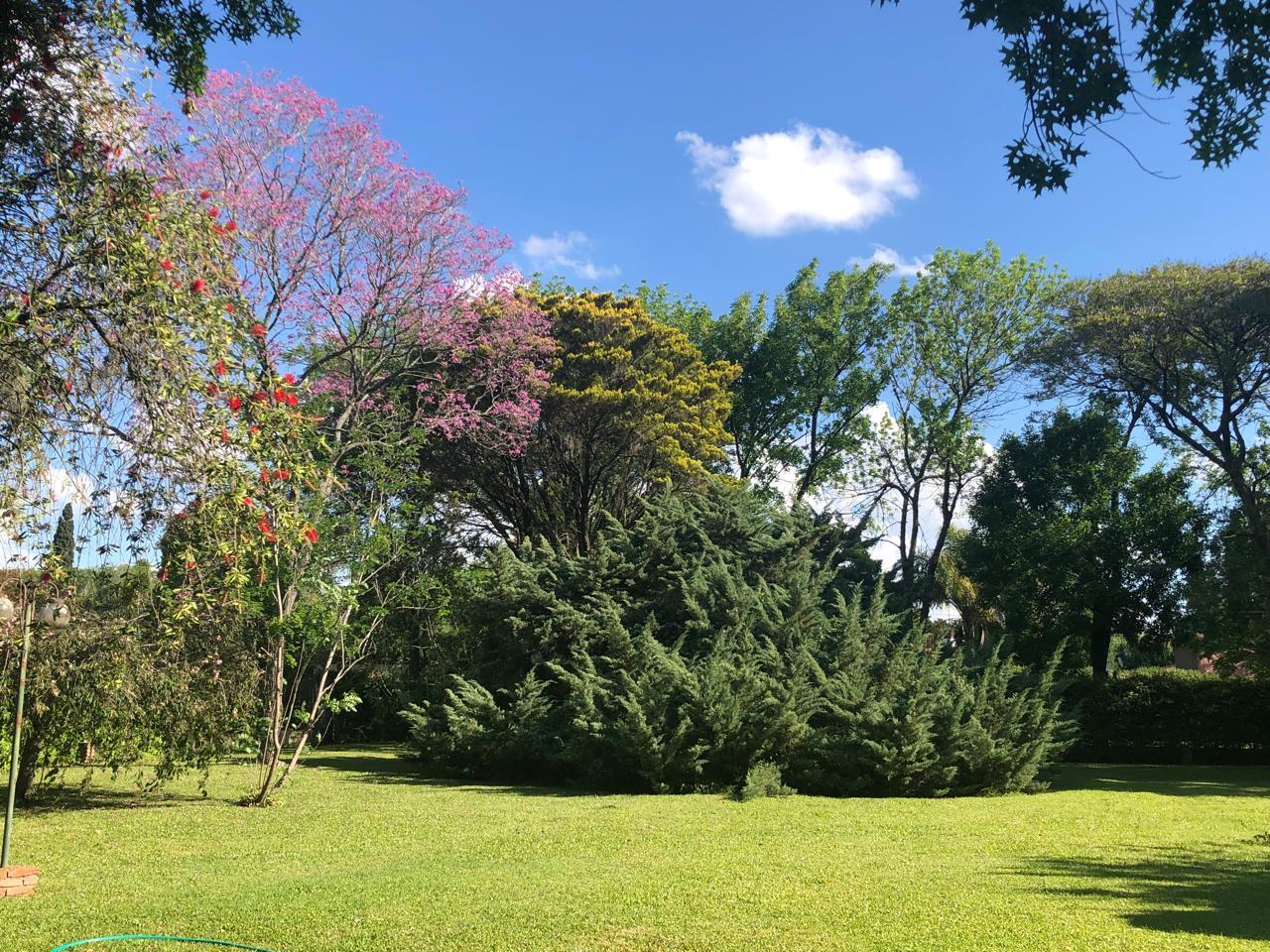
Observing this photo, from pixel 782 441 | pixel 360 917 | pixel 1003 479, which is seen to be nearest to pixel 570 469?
pixel 782 441

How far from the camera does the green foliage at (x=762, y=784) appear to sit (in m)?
13.5

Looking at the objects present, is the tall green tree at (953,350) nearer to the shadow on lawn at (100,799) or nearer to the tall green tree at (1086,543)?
the tall green tree at (1086,543)

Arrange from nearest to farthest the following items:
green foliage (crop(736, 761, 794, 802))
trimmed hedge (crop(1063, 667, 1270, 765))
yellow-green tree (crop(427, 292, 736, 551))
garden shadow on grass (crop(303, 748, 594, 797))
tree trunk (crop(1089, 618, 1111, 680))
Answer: green foliage (crop(736, 761, 794, 802)) < garden shadow on grass (crop(303, 748, 594, 797)) < trimmed hedge (crop(1063, 667, 1270, 765)) < yellow-green tree (crop(427, 292, 736, 551)) < tree trunk (crop(1089, 618, 1111, 680))

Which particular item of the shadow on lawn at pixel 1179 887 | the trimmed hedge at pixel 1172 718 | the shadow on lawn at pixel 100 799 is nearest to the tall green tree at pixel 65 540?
the shadow on lawn at pixel 100 799

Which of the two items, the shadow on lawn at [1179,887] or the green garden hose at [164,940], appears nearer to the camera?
the green garden hose at [164,940]

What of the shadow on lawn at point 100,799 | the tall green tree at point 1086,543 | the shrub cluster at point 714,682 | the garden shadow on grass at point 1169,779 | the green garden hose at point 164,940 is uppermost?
the tall green tree at point 1086,543

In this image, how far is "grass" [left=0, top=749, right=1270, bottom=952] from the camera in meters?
5.70

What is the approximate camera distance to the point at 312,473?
21.3 ft

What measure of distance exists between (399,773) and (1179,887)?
43.2ft

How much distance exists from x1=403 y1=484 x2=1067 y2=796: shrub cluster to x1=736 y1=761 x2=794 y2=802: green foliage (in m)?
0.30

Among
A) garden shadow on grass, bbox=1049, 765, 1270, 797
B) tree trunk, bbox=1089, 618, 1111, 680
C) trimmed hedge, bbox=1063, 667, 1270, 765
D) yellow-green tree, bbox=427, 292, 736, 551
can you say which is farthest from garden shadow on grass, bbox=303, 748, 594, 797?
tree trunk, bbox=1089, 618, 1111, 680

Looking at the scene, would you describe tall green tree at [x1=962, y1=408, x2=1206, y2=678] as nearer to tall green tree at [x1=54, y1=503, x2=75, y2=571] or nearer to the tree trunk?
the tree trunk

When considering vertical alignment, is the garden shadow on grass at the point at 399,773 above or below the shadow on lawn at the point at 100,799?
below

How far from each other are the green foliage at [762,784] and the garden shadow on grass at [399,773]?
2.27m
